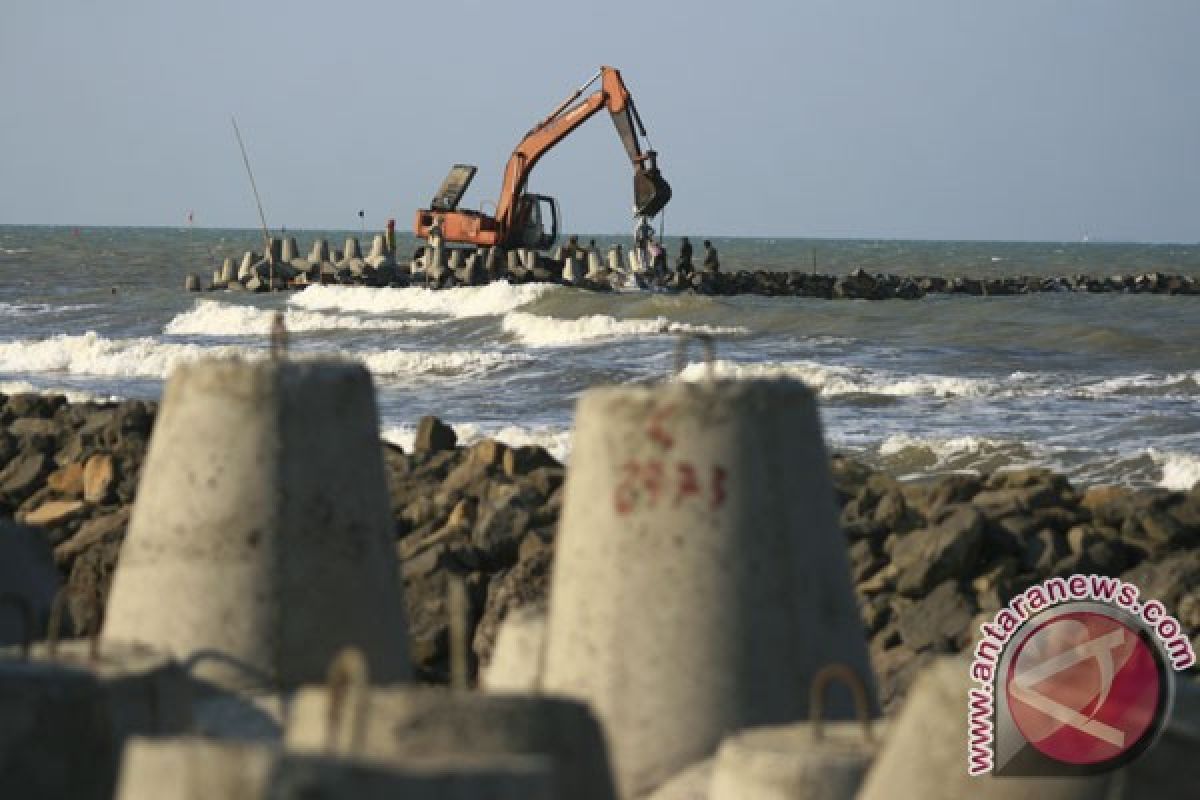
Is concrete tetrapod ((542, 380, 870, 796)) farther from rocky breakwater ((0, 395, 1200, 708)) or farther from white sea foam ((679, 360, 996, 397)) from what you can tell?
white sea foam ((679, 360, 996, 397))

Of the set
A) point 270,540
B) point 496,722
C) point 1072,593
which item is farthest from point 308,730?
point 1072,593

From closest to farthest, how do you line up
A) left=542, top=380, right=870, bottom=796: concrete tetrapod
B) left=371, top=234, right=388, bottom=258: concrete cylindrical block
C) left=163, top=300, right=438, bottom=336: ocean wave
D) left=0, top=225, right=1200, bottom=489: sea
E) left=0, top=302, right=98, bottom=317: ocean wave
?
1. left=542, top=380, right=870, bottom=796: concrete tetrapod
2. left=0, top=225, right=1200, bottom=489: sea
3. left=163, top=300, right=438, bottom=336: ocean wave
4. left=0, top=302, right=98, bottom=317: ocean wave
5. left=371, top=234, right=388, bottom=258: concrete cylindrical block

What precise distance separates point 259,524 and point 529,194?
3468 centimetres

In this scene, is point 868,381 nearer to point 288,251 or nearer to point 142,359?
point 142,359

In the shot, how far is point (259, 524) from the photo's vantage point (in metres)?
5.79

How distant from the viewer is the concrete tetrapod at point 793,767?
14.1ft

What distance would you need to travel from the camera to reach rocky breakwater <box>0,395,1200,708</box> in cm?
921

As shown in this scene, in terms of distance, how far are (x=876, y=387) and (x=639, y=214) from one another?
14749mm

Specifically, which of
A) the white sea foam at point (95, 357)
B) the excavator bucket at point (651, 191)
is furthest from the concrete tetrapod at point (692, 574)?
the excavator bucket at point (651, 191)

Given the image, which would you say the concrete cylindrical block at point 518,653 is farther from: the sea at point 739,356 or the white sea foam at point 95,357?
the white sea foam at point 95,357

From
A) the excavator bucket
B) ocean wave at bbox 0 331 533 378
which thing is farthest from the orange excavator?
ocean wave at bbox 0 331 533 378

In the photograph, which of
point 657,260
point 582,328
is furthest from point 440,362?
point 657,260

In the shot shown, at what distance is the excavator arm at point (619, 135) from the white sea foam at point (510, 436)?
55.8 feet
